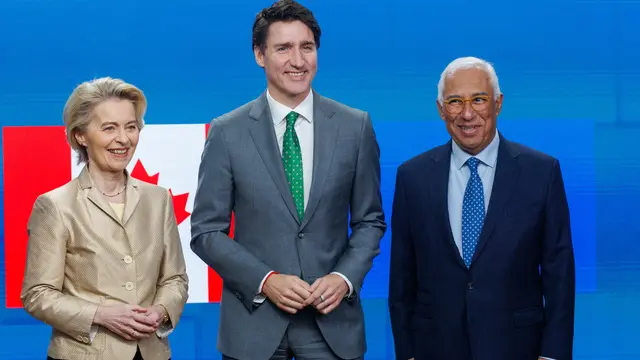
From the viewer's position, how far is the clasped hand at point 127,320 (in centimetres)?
247

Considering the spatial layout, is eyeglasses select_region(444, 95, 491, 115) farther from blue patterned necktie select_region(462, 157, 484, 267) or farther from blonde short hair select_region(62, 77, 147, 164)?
blonde short hair select_region(62, 77, 147, 164)

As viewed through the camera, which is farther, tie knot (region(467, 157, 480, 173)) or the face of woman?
tie knot (region(467, 157, 480, 173))

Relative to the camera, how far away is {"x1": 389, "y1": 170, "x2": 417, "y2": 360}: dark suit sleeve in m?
2.78

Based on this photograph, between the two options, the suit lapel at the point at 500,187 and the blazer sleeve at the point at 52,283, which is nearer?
the blazer sleeve at the point at 52,283

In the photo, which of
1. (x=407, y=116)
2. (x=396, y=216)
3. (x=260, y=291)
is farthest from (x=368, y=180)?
(x=407, y=116)

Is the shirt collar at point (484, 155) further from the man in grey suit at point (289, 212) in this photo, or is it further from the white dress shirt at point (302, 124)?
the white dress shirt at point (302, 124)

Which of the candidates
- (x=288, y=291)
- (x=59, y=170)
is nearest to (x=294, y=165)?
(x=288, y=291)

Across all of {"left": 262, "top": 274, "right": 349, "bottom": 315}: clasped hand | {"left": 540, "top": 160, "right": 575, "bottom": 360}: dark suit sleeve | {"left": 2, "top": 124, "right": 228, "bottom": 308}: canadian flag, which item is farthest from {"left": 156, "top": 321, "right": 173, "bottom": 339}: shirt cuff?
{"left": 2, "top": 124, "right": 228, "bottom": 308}: canadian flag

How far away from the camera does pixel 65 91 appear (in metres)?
3.81

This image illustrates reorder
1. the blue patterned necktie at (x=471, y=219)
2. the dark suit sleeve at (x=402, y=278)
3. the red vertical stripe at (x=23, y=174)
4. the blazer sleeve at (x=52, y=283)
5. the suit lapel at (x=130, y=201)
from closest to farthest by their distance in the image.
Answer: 1. the blazer sleeve at (x=52, y=283)
2. the suit lapel at (x=130, y=201)
3. the blue patterned necktie at (x=471, y=219)
4. the dark suit sleeve at (x=402, y=278)
5. the red vertical stripe at (x=23, y=174)

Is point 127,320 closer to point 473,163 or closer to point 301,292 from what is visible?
point 301,292

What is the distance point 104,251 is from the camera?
2516 mm

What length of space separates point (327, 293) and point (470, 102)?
72cm

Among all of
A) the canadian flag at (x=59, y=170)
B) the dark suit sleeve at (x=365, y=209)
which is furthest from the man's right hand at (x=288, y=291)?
the canadian flag at (x=59, y=170)
